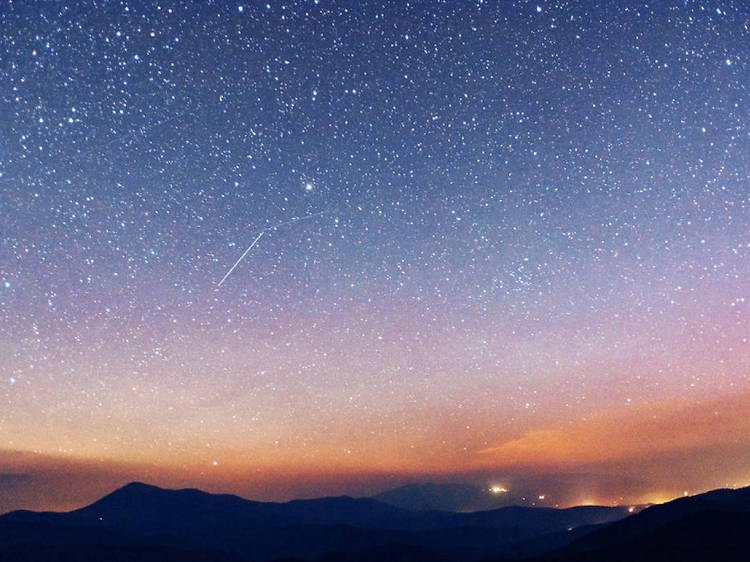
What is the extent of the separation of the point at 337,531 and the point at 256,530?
107ft

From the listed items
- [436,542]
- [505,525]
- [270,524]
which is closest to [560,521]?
[505,525]

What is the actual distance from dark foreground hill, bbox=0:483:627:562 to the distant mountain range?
1.00 ft

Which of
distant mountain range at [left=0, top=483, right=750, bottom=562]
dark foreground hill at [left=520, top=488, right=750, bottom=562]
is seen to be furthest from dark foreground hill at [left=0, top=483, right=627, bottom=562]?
dark foreground hill at [left=520, top=488, right=750, bottom=562]

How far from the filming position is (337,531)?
111438 millimetres

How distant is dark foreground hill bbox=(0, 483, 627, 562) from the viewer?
82.4m

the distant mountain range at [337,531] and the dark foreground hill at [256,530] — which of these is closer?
the distant mountain range at [337,531]

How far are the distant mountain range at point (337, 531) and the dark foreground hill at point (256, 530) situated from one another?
304 millimetres

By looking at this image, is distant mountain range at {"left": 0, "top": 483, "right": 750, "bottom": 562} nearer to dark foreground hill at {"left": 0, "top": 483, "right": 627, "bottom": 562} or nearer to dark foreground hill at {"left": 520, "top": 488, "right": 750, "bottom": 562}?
dark foreground hill at {"left": 520, "top": 488, "right": 750, "bottom": 562}

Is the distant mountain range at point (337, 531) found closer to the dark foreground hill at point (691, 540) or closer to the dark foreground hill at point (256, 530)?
the dark foreground hill at point (691, 540)

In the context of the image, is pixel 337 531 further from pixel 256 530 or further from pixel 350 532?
pixel 256 530

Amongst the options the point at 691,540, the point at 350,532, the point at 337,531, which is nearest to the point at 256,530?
the point at 337,531

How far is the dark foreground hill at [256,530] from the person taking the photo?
270ft

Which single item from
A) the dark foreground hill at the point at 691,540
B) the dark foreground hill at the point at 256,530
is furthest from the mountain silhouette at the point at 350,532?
the dark foreground hill at the point at 256,530

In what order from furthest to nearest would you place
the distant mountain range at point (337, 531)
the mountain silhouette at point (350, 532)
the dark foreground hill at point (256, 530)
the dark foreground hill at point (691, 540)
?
1. the dark foreground hill at point (256, 530)
2. the distant mountain range at point (337, 531)
3. the mountain silhouette at point (350, 532)
4. the dark foreground hill at point (691, 540)
